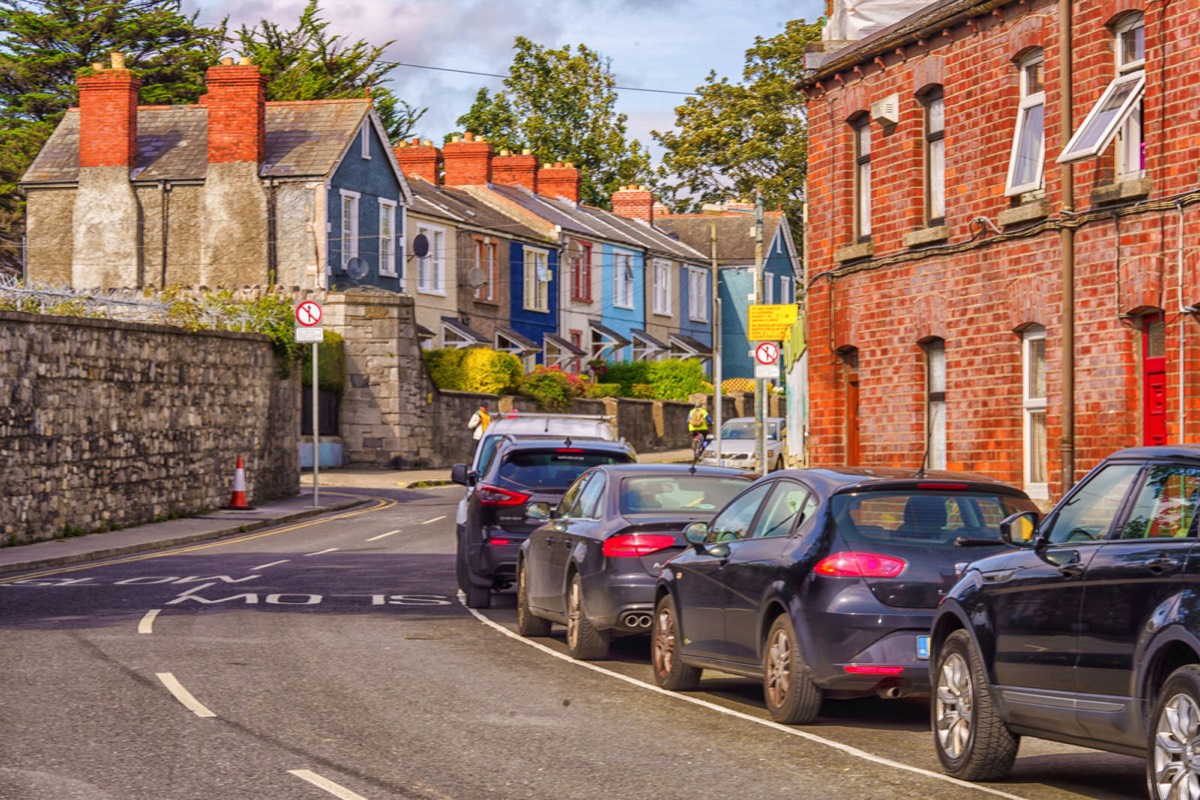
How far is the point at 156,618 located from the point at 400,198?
135 feet

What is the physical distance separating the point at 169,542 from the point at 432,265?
3234 centimetres

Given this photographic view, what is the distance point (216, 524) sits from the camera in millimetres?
32750

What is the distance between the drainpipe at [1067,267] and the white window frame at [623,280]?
53285 millimetres

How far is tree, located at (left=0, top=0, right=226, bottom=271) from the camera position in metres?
65.3

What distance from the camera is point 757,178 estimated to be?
7875cm

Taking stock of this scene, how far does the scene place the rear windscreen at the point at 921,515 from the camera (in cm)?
1100

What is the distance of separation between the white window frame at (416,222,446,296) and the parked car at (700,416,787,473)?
1236cm

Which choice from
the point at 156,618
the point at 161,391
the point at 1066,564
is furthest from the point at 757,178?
the point at 1066,564

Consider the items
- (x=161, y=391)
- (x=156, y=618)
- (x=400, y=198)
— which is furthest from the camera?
(x=400, y=198)

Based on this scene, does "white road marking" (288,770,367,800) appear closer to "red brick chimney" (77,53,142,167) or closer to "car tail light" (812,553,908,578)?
"car tail light" (812,553,908,578)

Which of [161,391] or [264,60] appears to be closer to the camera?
[161,391]

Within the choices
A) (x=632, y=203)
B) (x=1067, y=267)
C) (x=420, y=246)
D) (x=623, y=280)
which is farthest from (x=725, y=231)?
(x=1067, y=267)

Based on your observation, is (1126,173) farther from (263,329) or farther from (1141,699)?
(263,329)

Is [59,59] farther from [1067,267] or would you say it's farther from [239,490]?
[1067,267]
